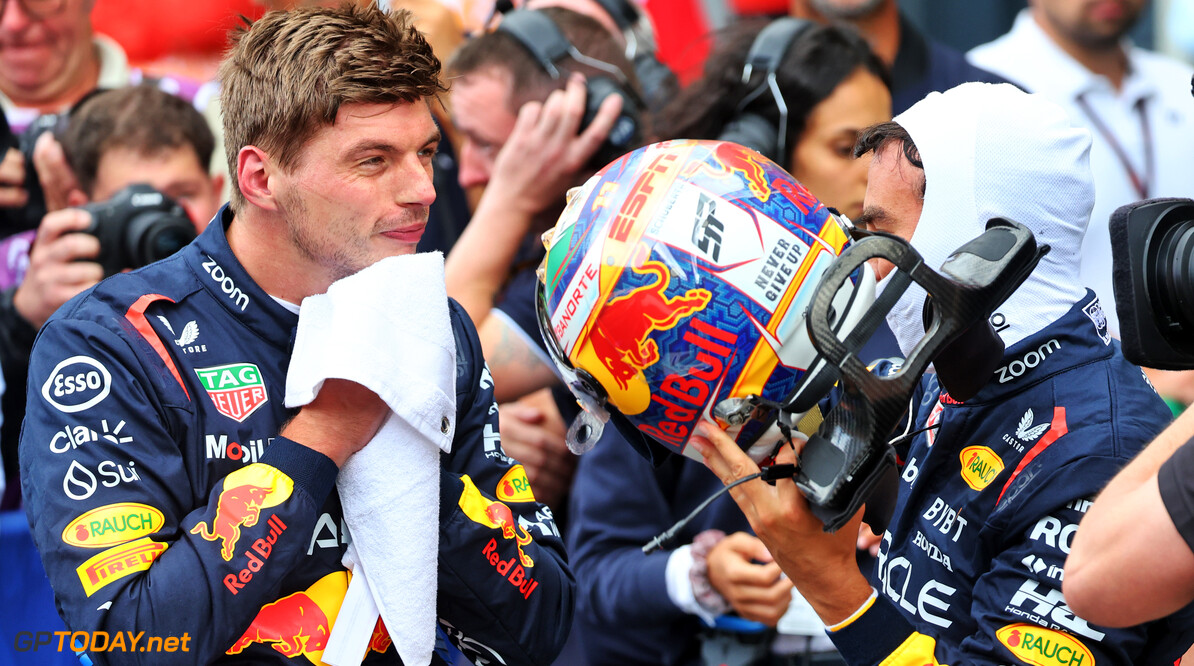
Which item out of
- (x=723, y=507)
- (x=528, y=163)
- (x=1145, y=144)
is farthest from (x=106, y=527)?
(x=1145, y=144)

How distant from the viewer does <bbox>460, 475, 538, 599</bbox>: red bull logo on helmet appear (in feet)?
7.43

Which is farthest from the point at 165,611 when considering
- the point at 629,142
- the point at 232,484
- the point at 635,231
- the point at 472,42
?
the point at 472,42

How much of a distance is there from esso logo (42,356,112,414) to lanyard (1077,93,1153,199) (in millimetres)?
4192

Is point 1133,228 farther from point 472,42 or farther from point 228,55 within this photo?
point 472,42

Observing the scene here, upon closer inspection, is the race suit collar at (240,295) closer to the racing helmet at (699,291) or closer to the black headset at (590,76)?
the racing helmet at (699,291)

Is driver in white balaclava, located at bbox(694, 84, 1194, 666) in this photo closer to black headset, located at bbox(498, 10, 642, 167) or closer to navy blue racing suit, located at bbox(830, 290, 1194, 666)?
navy blue racing suit, located at bbox(830, 290, 1194, 666)

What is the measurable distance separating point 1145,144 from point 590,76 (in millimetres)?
2569

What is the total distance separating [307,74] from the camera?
7.23 feet

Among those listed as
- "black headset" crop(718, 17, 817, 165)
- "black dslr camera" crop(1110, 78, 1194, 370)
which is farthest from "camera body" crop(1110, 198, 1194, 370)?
"black headset" crop(718, 17, 817, 165)

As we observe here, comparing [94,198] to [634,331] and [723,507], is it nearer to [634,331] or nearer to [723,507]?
[723,507]

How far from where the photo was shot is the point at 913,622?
234cm

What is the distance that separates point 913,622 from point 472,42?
8.62 ft

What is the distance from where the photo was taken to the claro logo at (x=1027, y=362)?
7.48 ft

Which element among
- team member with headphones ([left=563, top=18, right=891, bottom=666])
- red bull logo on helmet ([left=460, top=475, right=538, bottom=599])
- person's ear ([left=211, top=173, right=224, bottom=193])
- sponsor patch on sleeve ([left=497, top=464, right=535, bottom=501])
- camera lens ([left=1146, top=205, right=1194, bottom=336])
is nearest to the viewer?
camera lens ([left=1146, top=205, right=1194, bottom=336])
